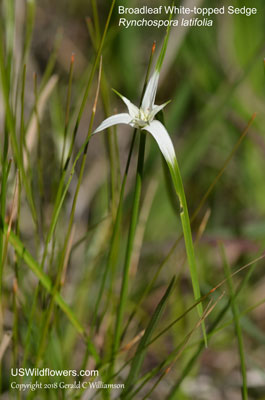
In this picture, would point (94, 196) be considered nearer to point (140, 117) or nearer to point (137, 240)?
point (137, 240)

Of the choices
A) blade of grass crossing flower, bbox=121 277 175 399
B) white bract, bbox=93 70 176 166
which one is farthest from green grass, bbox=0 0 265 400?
white bract, bbox=93 70 176 166

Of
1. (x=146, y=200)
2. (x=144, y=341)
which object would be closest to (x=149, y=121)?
(x=144, y=341)

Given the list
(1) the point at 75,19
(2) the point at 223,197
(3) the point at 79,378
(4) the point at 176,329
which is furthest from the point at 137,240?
(1) the point at 75,19

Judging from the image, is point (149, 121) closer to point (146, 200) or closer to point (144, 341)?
point (144, 341)

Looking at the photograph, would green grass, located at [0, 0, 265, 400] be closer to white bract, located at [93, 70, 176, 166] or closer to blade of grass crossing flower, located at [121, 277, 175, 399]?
blade of grass crossing flower, located at [121, 277, 175, 399]

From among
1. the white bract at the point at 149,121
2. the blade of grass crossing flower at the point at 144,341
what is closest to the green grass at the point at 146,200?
the blade of grass crossing flower at the point at 144,341

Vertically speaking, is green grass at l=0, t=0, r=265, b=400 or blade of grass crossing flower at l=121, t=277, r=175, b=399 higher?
green grass at l=0, t=0, r=265, b=400
